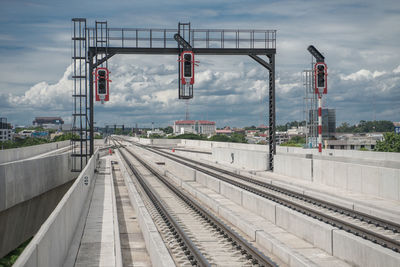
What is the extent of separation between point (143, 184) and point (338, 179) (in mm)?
12132

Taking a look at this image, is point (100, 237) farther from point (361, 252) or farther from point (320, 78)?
point (320, 78)

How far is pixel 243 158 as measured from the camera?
4116 cm

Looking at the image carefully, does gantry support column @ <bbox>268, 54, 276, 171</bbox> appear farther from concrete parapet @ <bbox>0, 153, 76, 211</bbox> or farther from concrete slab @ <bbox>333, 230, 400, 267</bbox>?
concrete slab @ <bbox>333, 230, 400, 267</bbox>

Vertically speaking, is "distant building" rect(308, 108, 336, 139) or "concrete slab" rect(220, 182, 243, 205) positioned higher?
"distant building" rect(308, 108, 336, 139)

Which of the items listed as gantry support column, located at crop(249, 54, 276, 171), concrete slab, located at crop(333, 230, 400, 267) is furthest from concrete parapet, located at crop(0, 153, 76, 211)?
concrete slab, located at crop(333, 230, 400, 267)

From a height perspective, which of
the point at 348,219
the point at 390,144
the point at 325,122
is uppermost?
the point at 325,122

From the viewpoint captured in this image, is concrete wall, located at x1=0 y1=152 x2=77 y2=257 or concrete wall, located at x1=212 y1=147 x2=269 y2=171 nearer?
concrete wall, located at x1=0 y1=152 x2=77 y2=257

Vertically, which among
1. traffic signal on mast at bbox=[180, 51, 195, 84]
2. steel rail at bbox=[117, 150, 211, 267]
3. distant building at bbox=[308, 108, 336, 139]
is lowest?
steel rail at bbox=[117, 150, 211, 267]

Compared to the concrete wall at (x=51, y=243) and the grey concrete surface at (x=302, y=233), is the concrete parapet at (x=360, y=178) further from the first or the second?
the concrete wall at (x=51, y=243)

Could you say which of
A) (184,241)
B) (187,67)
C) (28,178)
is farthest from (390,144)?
(184,241)

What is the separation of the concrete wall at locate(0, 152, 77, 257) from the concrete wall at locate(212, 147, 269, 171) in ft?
47.8

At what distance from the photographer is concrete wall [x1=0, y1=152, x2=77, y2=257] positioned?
21.5 metres

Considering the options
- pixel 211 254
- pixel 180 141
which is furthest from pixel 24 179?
pixel 180 141

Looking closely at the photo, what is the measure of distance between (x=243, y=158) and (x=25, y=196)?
21.0 metres
